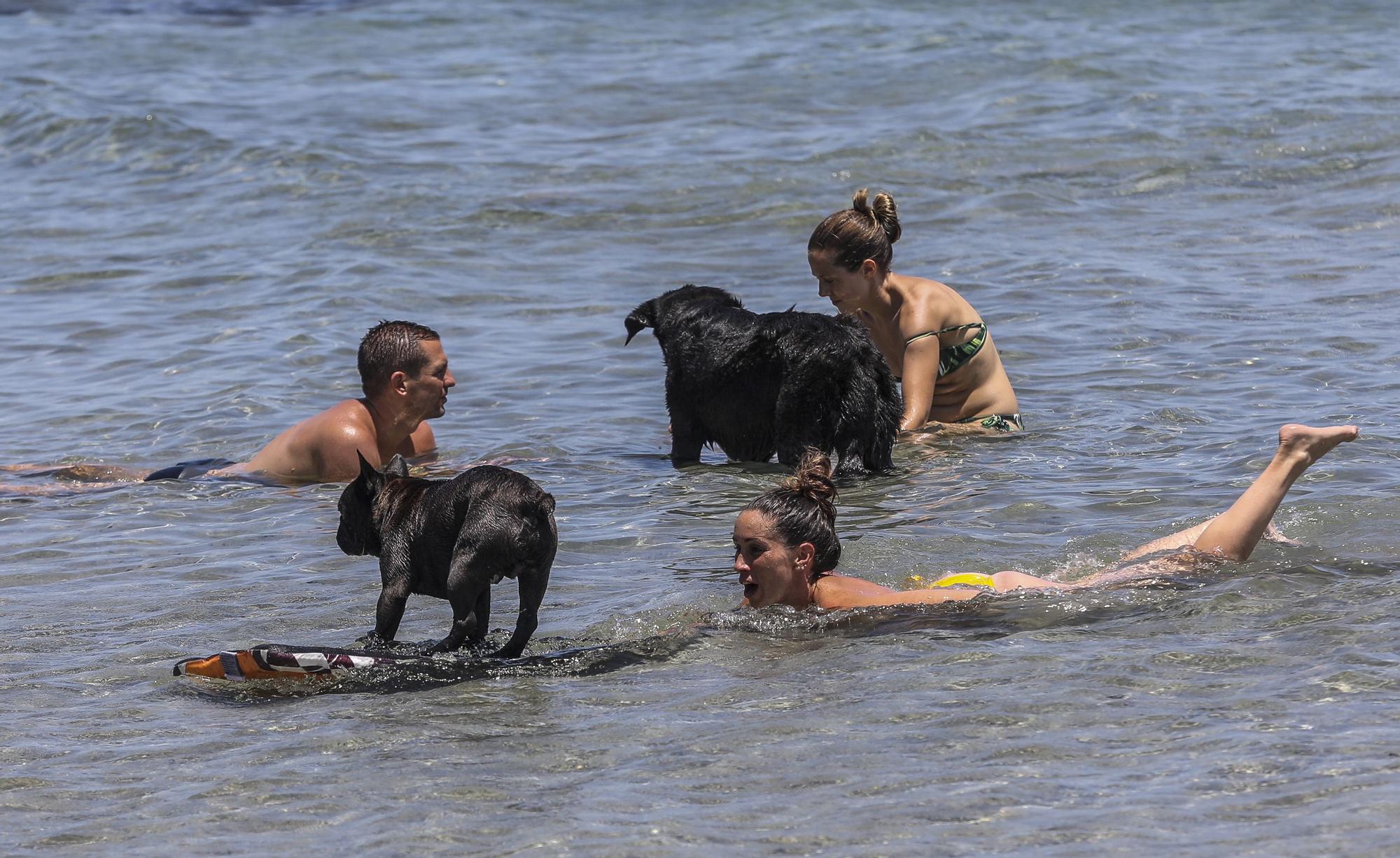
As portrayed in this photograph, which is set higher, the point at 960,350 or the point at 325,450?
the point at 960,350

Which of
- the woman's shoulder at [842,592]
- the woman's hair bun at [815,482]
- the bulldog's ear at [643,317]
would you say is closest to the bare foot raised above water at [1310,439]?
the woman's shoulder at [842,592]

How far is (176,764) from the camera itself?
5.03 metres

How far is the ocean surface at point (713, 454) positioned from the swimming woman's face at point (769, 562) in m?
0.13

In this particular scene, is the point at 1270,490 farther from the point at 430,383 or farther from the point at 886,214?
the point at 430,383

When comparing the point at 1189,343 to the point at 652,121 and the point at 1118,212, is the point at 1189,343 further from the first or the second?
the point at 652,121

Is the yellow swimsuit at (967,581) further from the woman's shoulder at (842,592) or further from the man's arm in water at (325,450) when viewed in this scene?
the man's arm in water at (325,450)

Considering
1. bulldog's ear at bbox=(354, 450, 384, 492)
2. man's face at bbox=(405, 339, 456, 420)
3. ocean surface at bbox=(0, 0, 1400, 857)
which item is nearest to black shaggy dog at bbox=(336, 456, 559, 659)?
bulldog's ear at bbox=(354, 450, 384, 492)

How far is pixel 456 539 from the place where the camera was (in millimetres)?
5617

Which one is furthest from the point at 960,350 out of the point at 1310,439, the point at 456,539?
the point at 456,539

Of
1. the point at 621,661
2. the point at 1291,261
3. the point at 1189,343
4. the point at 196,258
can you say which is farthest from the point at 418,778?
the point at 196,258

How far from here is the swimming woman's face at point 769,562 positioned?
616 centimetres

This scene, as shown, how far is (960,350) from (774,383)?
128cm

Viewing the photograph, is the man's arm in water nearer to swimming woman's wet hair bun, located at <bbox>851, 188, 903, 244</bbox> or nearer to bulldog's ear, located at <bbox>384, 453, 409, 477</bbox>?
bulldog's ear, located at <bbox>384, 453, 409, 477</bbox>

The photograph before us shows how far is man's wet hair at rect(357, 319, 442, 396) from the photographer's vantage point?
8.35 meters
